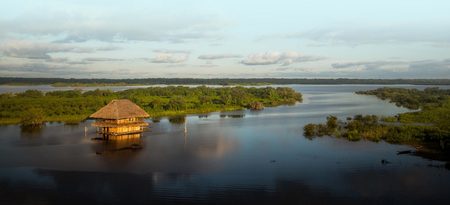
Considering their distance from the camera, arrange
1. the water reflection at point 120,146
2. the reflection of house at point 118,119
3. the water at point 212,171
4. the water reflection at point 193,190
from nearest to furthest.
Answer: the water reflection at point 193,190 < the water at point 212,171 < the water reflection at point 120,146 < the reflection of house at point 118,119

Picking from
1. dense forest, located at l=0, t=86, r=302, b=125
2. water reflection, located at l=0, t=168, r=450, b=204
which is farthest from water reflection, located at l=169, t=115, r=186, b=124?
water reflection, located at l=0, t=168, r=450, b=204

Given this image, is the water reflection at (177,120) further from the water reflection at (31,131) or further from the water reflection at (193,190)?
the water reflection at (193,190)

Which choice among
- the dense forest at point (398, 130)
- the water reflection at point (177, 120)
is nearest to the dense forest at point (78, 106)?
the water reflection at point (177, 120)

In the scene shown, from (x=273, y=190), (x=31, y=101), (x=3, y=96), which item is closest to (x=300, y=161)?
(x=273, y=190)

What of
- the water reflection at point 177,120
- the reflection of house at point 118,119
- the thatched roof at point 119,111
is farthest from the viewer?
the water reflection at point 177,120

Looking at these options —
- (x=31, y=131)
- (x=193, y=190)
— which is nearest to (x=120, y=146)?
(x=193, y=190)

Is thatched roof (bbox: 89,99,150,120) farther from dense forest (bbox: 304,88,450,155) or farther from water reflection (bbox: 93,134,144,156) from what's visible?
dense forest (bbox: 304,88,450,155)

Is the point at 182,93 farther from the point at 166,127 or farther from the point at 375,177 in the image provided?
the point at 375,177
